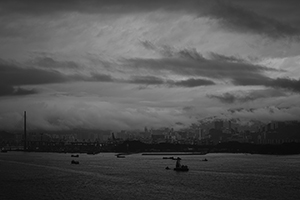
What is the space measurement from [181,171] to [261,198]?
2011 inches

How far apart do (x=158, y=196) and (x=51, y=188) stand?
67.2 feet

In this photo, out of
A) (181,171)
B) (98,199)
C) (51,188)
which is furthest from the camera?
(181,171)

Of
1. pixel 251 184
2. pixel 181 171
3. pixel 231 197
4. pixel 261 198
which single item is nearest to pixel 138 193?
pixel 231 197

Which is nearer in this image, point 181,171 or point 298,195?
point 298,195

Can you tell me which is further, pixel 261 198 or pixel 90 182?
pixel 90 182

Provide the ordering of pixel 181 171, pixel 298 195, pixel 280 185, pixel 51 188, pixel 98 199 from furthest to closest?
pixel 181 171
pixel 280 185
pixel 51 188
pixel 298 195
pixel 98 199

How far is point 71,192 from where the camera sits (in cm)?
6650

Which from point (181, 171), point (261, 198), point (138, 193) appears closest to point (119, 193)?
point (138, 193)

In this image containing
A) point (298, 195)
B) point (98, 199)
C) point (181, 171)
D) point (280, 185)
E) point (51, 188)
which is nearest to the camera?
point (98, 199)

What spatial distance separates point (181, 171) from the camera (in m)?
112

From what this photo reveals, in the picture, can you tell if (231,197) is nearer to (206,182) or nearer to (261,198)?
(261,198)

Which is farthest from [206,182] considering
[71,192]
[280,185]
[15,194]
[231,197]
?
[15,194]

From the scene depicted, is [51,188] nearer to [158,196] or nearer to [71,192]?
[71,192]

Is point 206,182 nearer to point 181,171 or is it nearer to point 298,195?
point 298,195
